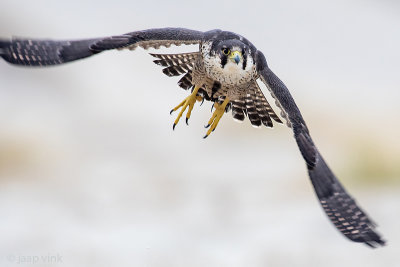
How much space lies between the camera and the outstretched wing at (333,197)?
859 cm

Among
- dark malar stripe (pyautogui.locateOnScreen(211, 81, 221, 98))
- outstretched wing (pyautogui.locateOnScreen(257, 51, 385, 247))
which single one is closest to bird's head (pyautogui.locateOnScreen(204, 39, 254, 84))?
→ dark malar stripe (pyautogui.locateOnScreen(211, 81, 221, 98))

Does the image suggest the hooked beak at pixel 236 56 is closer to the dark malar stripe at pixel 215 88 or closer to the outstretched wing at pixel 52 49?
the dark malar stripe at pixel 215 88

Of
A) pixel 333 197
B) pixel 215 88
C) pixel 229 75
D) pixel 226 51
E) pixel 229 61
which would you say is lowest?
pixel 333 197

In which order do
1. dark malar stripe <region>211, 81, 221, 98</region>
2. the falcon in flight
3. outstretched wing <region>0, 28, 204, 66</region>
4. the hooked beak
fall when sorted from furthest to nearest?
dark malar stripe <region>211, 81, 221, 98</region>
the hooked beak
outstretched wing <region>0, 28, 204, 66</region>
the falcon in flight

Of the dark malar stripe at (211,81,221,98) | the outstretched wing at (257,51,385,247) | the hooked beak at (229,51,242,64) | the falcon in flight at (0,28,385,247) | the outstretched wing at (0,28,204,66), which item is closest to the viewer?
the outstretched wing at (257,51,385,247)

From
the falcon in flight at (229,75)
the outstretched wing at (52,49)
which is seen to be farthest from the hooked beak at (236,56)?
the outstretched wing at (52,49)

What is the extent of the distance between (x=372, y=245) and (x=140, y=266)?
561cm

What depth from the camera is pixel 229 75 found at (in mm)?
10242

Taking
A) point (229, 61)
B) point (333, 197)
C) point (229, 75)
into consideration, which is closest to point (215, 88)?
point (229, 75)

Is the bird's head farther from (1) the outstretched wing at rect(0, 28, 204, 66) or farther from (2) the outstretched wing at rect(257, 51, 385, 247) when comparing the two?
(1) the outstretched wing at rect(0, 28, 204, 66)

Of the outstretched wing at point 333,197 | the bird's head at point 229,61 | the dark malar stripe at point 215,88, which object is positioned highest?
the bird's head at point 229,61

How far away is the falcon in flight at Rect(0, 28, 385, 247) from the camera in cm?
881

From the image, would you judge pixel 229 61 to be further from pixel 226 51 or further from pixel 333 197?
pixel 333 197

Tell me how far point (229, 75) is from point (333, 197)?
6.98ft
